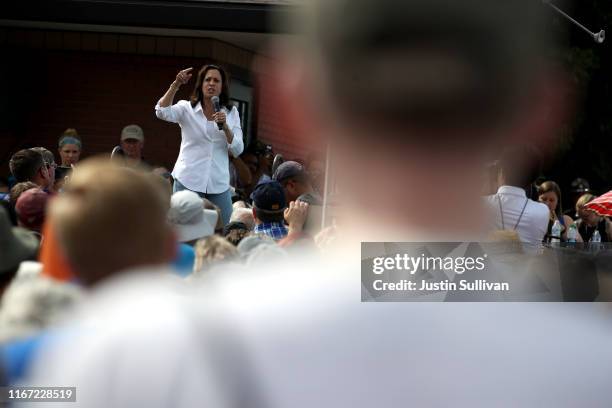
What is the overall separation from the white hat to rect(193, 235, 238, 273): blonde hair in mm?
776

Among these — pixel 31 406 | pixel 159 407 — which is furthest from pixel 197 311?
pixel 31 406

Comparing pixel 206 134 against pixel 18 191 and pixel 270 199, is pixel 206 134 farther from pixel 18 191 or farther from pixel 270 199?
pixel 18 191

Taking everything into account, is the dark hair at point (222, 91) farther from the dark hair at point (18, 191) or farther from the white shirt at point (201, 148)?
the dark hair at point (18, 191)

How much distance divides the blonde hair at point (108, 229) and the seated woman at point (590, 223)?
414 inches

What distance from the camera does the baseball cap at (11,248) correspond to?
4.17 meters

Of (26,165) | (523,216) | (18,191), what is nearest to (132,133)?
(26,165)

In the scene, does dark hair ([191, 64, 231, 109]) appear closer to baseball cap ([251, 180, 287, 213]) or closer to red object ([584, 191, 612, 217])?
baseball cap ([251, 180, 287, 213])

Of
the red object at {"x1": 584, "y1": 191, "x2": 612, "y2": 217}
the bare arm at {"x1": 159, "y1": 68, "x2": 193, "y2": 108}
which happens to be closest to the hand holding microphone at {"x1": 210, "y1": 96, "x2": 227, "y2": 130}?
the bare arm at {"x1": 159, "y1": 68, "x2": 193, "y2": 108}

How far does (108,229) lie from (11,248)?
2.96 m

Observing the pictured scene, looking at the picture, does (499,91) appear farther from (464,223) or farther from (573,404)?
(573,404)

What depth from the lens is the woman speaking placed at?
7.59 meters

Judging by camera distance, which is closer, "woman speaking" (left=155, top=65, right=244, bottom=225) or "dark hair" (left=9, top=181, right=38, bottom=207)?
"dark hair" (left=9, top=181, right=38, bottom=207)

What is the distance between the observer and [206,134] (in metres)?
7.72

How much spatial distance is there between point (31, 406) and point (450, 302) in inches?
15.5
